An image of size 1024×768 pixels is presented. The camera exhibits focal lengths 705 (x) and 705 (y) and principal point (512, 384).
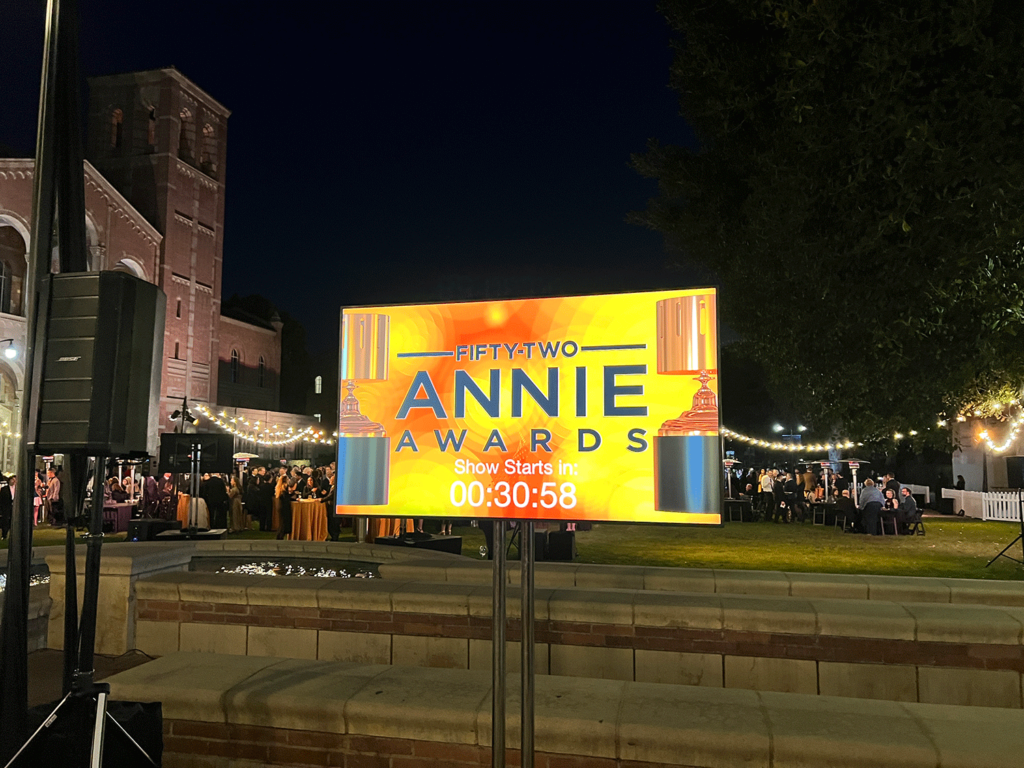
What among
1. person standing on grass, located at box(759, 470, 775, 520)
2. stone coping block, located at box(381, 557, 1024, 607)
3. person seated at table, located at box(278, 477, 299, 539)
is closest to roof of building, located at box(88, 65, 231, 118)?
person seated at table, located at box(278, 477, 299, 539)

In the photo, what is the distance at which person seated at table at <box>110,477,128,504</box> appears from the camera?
18.9 metres

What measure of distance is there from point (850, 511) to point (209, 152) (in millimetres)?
41298

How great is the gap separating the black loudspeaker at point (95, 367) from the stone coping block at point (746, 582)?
3542 mm

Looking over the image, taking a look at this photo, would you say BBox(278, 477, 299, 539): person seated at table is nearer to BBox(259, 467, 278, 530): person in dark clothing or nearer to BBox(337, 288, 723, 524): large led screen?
BBox(259, 467, 278, 530): person in dark clothing

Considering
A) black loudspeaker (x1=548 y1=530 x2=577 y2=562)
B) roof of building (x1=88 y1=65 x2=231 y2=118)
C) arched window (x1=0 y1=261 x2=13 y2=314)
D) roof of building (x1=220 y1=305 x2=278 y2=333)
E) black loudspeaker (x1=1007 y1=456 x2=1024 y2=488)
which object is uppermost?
roof of building (x1=88 y1=65 x2=231 y2=118)

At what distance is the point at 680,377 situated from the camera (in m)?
2.77

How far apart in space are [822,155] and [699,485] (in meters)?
7.78

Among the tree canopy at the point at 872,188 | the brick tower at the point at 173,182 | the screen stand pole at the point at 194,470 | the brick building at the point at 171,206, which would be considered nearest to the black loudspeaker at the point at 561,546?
the tree canopy at the point at 872,188

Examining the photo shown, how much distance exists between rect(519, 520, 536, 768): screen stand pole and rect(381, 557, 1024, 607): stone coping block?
125 inches

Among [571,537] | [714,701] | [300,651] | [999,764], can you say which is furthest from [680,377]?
[571,537]

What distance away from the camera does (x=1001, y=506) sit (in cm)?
2175

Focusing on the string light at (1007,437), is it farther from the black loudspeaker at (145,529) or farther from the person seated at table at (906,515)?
the black loudspeaker at (145,529)

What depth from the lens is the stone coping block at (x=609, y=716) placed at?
290 centimetres

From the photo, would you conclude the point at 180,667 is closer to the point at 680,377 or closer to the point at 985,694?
the point at 680,377
